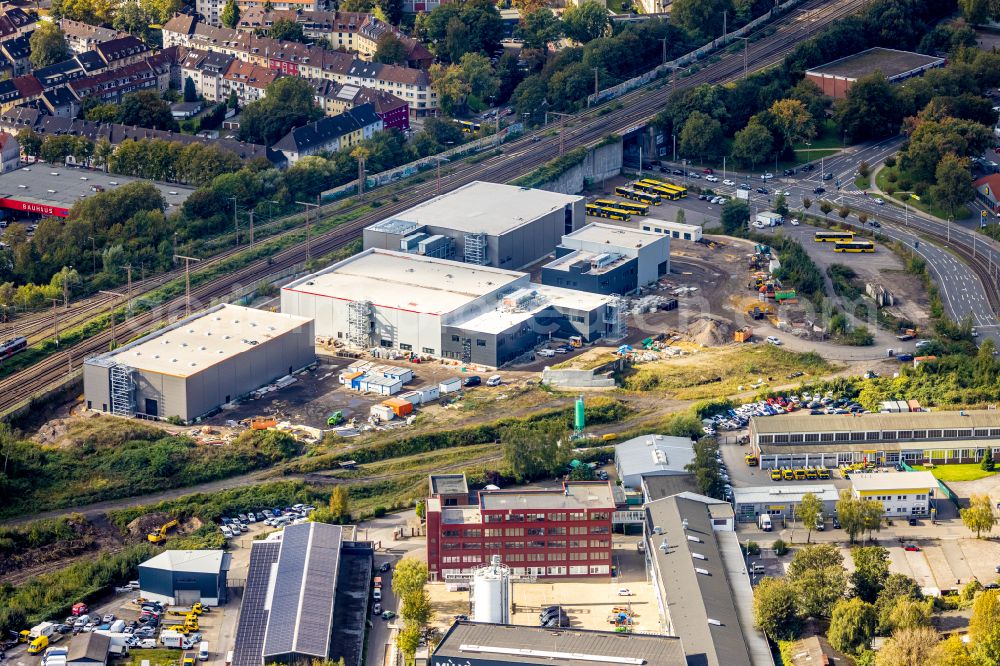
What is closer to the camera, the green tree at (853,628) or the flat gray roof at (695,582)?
the flat gray roof at (695,582)

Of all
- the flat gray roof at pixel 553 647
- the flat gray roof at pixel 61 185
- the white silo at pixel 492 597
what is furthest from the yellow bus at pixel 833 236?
the flat gray roof at pixel 553 647

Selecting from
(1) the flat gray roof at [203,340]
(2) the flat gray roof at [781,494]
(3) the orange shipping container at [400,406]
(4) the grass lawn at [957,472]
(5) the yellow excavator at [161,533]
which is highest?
(1) the flat gray roof at [203,340]

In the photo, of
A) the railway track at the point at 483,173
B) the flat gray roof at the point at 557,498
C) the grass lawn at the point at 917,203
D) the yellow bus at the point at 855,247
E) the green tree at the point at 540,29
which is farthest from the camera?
the green tree at the point at 540,29

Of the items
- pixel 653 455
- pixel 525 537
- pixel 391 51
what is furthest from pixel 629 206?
pixel 525 537

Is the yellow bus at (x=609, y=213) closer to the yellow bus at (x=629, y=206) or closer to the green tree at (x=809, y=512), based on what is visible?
the yellow bus at (x=629, y=206)

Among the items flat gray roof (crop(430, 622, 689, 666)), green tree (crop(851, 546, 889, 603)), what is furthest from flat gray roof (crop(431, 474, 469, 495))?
green tree (crop(851, 546, 889, 603))

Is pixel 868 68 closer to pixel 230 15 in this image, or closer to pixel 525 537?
pixel 230 15
